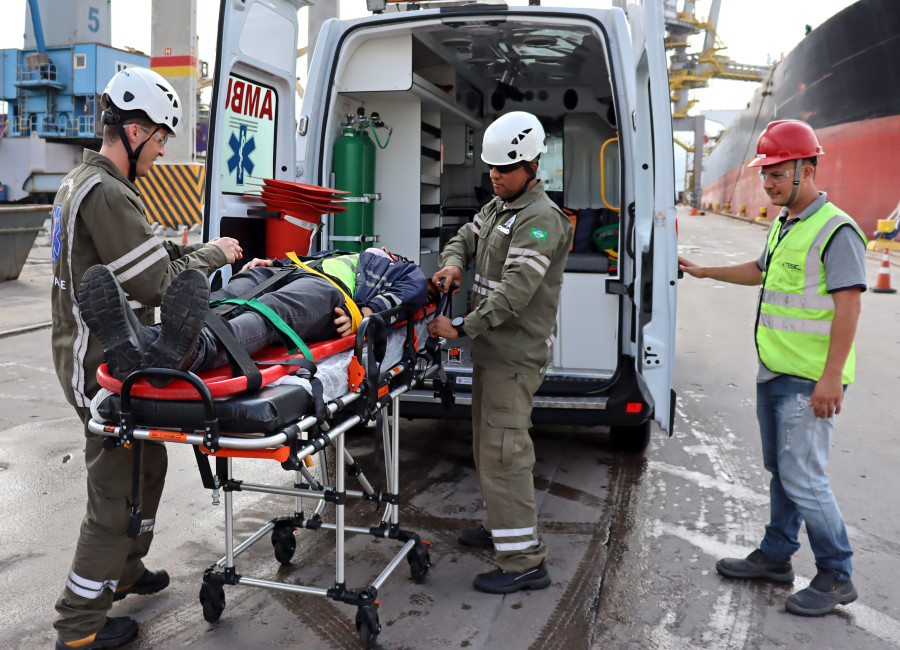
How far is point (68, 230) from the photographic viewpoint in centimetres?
271

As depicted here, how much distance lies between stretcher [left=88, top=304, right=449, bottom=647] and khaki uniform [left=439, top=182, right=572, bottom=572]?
13.3 inches

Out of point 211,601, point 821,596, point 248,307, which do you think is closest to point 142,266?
point 248,307

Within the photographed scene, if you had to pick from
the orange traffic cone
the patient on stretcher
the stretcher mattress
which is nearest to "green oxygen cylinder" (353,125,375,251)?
the patient on stretcher

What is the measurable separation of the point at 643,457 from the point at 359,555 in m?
2.30

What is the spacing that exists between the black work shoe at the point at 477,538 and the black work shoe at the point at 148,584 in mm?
1382

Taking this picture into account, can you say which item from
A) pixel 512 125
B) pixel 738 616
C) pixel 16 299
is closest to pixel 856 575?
pixel 738 616

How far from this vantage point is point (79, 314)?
2.66 metres

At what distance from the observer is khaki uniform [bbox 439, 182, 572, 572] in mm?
3227

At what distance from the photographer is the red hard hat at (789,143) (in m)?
3.11

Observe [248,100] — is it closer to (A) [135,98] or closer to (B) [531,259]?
(A) [135,98]

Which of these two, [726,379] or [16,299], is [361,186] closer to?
[726,379]

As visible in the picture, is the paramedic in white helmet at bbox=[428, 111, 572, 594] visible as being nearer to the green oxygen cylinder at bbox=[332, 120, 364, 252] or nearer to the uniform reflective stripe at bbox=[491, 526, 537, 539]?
the uniform reflective stripe at bbox=[491, 526, 537, 539]

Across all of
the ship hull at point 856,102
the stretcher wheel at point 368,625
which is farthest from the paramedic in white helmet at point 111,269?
the ship hull at point 856,102

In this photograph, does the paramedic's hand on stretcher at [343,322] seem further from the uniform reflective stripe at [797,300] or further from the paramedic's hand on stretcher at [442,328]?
the uniform reflective stripe at [797,300]
